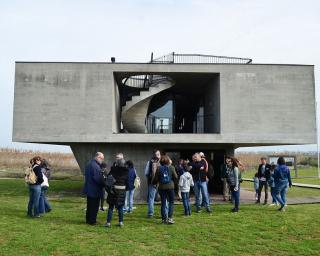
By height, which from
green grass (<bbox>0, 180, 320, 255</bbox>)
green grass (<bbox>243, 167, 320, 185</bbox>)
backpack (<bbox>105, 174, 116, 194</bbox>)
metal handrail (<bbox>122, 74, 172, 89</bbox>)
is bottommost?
green grass (<bbox>0, 180, 320, 255</bbox>)

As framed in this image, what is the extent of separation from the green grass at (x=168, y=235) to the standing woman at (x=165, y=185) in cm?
35

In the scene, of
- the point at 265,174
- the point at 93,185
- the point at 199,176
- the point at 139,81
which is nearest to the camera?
the point at 93,185

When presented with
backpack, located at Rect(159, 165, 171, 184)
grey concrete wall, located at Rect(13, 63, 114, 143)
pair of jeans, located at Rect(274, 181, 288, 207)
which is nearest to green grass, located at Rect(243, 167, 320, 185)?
pair of jeans, located at Rect(274, 181, 288, 207)

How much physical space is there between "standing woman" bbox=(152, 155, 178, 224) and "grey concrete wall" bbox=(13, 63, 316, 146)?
19.5 ft

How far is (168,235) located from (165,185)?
4.86ft

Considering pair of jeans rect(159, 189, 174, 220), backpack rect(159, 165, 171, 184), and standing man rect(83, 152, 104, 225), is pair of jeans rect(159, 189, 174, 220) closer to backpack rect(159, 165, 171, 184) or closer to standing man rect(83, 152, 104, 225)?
backpack rect(159, 165, 171, 184)

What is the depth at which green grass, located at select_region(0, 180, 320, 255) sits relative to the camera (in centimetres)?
719

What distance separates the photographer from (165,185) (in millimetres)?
9469

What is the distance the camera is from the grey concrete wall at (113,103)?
1553cm

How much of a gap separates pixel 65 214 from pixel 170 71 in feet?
25.7

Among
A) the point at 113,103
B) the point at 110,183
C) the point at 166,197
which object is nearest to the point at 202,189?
the point at 166,197

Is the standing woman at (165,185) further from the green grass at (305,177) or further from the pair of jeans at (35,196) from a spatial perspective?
the green grass at (305,177)

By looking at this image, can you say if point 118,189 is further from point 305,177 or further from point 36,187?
point 305,177

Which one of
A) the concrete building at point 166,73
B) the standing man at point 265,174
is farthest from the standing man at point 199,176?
the concrete building at point 166,73
